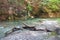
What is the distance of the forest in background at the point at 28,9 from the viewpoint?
9930 mm

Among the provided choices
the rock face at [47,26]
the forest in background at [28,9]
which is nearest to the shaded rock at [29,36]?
the rock face at [47,26]

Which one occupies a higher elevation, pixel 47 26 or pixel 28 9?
pixel 28 9

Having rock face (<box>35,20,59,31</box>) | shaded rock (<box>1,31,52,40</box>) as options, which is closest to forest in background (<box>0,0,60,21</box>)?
rock face (<box>35,20,59,31</box>)

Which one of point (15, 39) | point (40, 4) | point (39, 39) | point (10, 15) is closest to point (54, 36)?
point (39, 39)

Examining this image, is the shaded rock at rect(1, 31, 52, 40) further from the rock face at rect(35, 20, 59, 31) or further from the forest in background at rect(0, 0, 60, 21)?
the forest in background at rect(0, 0, 60, 21)

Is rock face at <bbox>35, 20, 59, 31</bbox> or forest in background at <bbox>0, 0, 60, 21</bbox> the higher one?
forest in background at <bbox>0, 0, 60, 21</bbox>

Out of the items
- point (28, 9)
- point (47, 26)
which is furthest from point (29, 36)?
point (28, 9)

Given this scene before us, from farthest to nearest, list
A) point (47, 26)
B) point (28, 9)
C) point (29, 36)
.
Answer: point (28, 9)
point (47, 26)
point (29, 36)

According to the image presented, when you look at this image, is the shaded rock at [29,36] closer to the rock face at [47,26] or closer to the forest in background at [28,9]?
the rock face at [47,26]

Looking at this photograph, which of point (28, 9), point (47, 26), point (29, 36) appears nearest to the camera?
point (29, 36)

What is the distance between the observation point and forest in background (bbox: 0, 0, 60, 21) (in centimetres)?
993

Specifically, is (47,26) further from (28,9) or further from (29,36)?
(28,9)

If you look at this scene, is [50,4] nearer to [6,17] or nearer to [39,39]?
[6,17]

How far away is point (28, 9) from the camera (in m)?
10.6
